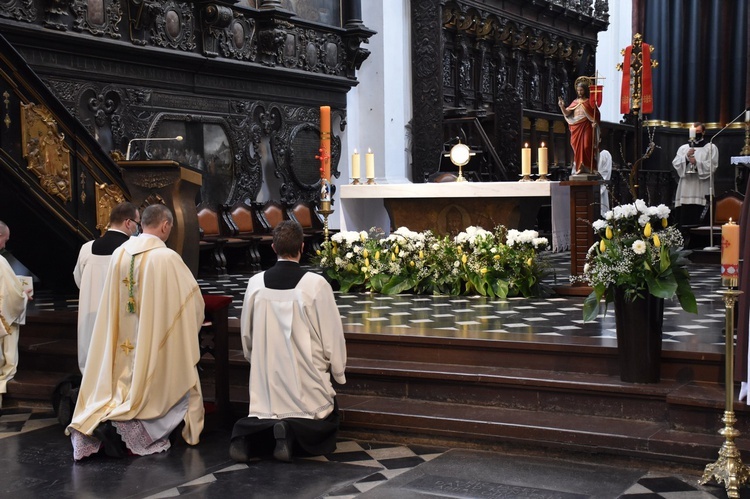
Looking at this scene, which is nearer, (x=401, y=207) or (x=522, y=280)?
(x=522, y=280)

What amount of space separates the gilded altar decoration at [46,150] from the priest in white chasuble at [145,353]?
3552 millimetres

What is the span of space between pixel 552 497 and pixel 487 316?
10.9ft

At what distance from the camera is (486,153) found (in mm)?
16391

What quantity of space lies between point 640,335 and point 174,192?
4.21 m

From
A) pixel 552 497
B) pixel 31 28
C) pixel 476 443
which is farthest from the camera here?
pixel 31 28

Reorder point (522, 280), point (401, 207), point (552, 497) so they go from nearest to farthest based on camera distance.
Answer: point (552, 497)
point (522, 280)
point (401, 207)

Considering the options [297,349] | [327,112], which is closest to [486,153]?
[327,112]

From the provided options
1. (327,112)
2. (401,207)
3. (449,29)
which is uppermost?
(449,29)

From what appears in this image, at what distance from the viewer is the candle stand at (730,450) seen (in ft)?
16.1

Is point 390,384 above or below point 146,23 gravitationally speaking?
below

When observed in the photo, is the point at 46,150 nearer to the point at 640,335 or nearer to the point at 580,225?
the point at 580,225

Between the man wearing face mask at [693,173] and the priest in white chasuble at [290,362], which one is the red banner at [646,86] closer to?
the priest in white chasuble at [290,362]

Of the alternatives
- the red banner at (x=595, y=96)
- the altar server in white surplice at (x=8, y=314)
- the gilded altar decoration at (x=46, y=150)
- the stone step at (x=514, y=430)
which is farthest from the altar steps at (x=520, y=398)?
the red banner at (x=595, y=96)

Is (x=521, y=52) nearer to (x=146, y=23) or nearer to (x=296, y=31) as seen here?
(x=296, y=31)
